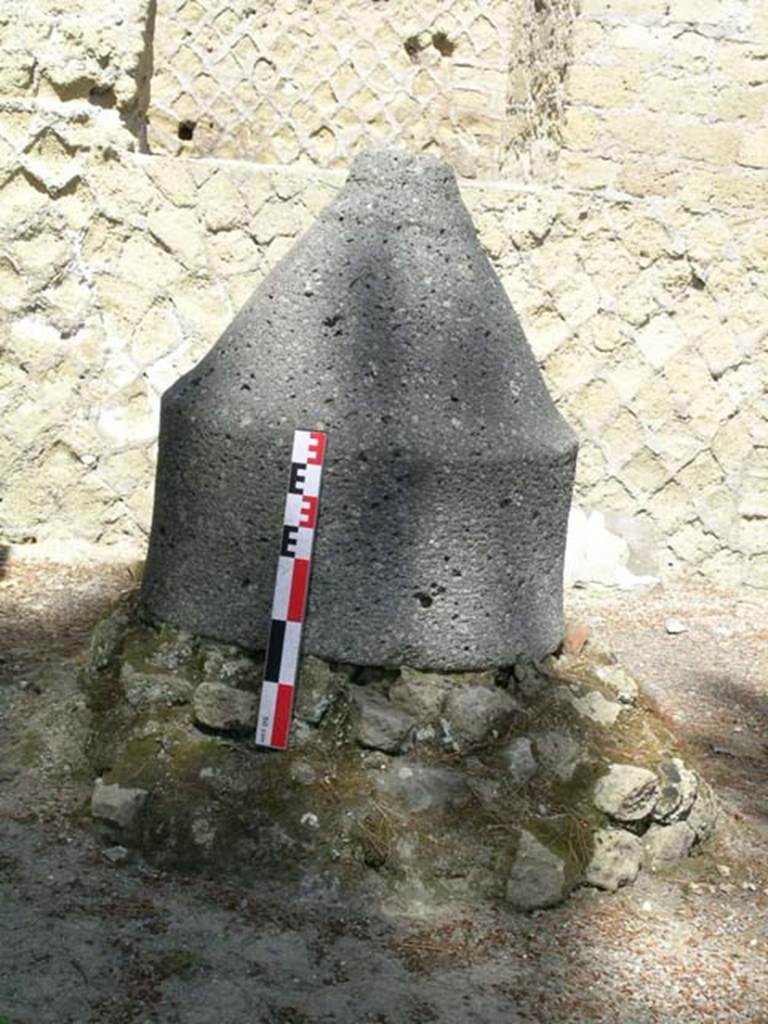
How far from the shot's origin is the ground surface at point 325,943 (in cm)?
236

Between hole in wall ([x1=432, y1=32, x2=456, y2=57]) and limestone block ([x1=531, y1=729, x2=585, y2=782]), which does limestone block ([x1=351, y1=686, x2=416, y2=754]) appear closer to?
limestone block ([x1=531, y1=729, x2=585, y2=782])

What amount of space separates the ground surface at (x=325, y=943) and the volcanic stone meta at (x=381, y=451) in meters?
0.57

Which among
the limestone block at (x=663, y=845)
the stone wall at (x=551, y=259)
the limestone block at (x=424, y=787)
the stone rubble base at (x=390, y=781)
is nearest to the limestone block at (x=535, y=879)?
the stone rubble base at (x=390, y=781)

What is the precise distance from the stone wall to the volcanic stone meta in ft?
6.31

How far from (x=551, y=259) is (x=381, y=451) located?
2.58 m

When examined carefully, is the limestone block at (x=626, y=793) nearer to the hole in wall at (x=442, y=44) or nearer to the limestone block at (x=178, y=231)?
the limestone block at (x=178, y=231)

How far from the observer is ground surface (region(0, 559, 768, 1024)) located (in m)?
2.36

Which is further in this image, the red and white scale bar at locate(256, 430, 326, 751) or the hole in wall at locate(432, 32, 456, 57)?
the hole in wall at locate(432, 32, 456, 57)

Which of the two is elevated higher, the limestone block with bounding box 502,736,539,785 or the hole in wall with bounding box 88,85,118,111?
the hole in wall with bounding box 88,85,118,111

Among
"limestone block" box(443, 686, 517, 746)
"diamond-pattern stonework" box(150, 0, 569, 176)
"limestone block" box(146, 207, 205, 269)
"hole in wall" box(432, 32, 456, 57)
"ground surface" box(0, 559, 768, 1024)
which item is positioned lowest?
"ground surface" box(0, 559, 768, 1024)

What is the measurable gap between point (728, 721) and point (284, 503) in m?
1.85

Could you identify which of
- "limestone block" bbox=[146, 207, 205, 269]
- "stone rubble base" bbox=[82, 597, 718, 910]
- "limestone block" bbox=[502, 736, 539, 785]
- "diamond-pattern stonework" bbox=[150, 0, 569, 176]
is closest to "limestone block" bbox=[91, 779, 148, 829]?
"stone rubble base" bbox=[82, 597, 718, 910]

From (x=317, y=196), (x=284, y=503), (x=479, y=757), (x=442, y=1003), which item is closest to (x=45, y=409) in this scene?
(x=317, y=196)

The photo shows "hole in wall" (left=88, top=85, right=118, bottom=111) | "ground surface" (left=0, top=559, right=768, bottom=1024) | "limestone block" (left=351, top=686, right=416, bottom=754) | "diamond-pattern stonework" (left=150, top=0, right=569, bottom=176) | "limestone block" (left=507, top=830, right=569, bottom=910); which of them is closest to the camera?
"ground surface" (left=0, top=559, right=768, bottom=1024)
